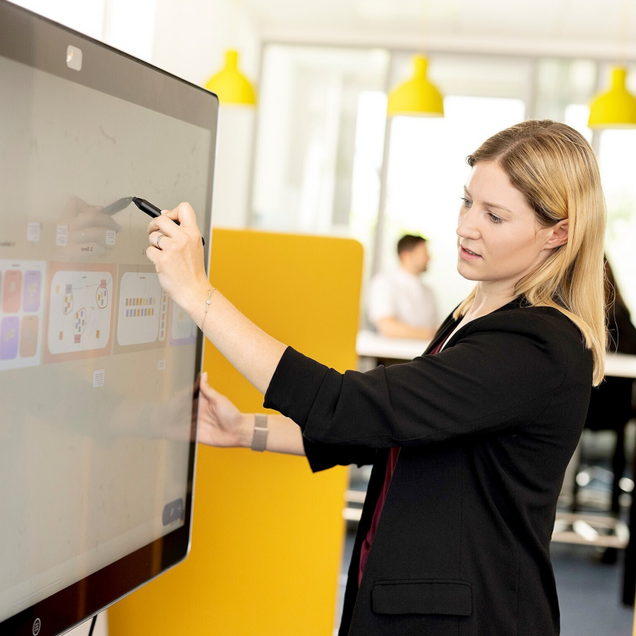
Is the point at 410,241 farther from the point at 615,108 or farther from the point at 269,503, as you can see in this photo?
the point at 269,503

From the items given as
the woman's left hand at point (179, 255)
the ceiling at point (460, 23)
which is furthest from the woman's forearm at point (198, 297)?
the ceiling at point (460, 23)

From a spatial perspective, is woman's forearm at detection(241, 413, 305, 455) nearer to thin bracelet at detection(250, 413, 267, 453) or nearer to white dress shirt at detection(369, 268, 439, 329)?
thin bracelet at detection(250, 413, 267, 453)

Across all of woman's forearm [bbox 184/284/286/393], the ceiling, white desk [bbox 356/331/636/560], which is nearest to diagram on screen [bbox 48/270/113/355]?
woman's forearm [bbox 184/284/286/393]

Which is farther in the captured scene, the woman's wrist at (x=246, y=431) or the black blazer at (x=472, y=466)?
the woman's wrist at (x=246, y=431)

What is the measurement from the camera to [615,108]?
13.3 feet

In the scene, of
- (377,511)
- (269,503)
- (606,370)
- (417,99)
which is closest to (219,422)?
(269,503)

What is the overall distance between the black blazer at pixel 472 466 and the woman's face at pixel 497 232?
0.08 metres

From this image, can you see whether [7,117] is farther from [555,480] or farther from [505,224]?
[555,480]

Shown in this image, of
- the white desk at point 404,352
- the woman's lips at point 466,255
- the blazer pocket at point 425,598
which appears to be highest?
the woman's lips at point 466,255

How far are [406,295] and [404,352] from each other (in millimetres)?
1339

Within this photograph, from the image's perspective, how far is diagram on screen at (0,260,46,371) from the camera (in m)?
0.63

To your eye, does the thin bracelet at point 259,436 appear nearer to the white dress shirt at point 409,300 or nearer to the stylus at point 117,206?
the stylus at point 117,206

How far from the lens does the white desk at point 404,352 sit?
3.51 meters

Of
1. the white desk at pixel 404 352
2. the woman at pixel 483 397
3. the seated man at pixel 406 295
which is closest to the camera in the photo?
the woman at pixel 483 397
